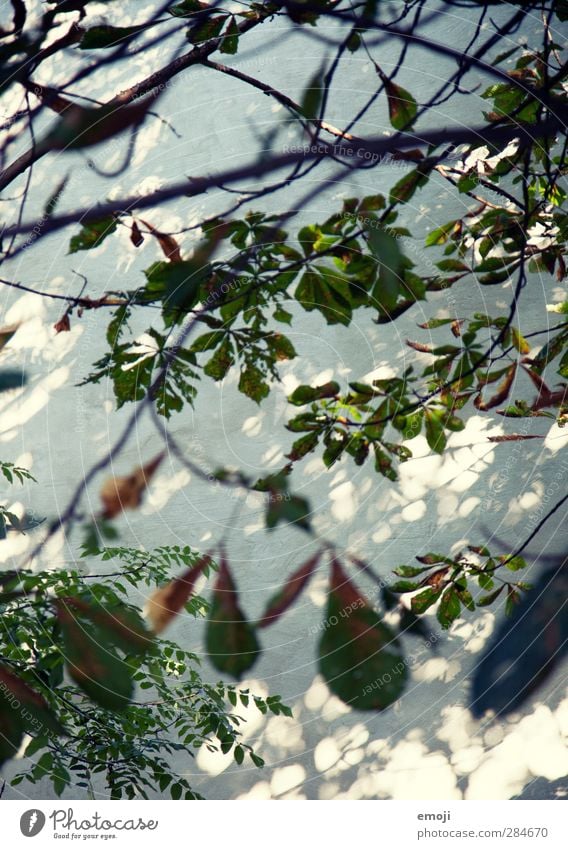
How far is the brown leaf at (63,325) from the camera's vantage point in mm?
715

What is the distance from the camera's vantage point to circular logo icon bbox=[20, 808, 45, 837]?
69 centimetres

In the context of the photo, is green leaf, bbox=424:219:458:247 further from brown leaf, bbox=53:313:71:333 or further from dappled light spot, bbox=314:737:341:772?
dappled light spot, bbox=314:737:341:772

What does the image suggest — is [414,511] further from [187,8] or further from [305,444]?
[187,8]

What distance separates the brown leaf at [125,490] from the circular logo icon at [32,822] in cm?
32

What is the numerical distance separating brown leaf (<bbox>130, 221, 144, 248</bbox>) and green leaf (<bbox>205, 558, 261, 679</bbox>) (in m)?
0.36

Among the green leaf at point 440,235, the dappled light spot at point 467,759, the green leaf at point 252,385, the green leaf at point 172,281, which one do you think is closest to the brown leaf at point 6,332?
the green leaf at point 172,281

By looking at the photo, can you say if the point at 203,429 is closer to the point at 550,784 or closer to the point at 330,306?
the point at 330,306

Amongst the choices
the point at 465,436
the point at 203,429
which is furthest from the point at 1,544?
the point at 465,436

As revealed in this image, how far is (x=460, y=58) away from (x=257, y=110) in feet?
0.76

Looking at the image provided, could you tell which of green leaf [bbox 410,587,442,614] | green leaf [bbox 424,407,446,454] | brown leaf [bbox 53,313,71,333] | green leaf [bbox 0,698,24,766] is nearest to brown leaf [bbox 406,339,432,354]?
green leaf [bbox 424,407,446,454]

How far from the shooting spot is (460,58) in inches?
28.5

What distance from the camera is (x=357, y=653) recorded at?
0.74 m

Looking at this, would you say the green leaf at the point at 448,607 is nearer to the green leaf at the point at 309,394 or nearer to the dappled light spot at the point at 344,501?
the dappled light spot at the point at 344,501

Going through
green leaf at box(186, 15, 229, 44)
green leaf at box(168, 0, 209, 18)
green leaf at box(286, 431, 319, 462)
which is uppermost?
green leaf at box(168, 0, 209, 18)
